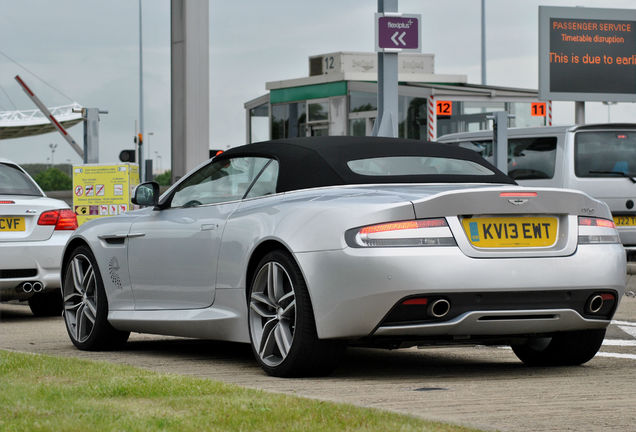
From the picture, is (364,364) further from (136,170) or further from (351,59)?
(351,59)

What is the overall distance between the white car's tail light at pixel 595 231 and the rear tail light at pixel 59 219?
6485mm

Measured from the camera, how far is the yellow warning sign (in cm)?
2156

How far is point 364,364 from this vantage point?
7773 millimetres

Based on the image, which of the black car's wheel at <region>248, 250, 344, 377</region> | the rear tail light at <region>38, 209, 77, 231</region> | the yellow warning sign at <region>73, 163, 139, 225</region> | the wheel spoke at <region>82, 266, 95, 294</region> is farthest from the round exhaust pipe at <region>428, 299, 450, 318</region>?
the yellow warning sign at <region>73, 163, 139, 225</region>

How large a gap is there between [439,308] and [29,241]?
640 cm

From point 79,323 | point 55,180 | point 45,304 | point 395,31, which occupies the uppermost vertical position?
point 395,31

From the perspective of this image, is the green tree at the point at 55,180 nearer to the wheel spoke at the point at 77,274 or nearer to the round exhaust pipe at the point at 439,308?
the wheel spoke at the point at 77,274

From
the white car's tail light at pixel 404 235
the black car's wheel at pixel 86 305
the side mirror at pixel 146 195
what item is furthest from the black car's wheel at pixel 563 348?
the black car's wheel at pixel 86 305

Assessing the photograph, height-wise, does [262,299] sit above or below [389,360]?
above

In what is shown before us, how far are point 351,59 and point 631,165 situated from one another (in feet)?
46.8

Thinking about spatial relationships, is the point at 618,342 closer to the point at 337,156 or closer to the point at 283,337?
the point at 337,156

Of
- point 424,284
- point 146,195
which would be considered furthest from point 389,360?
point 146,195

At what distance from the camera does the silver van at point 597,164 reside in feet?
56.2

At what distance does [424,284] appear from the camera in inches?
253
